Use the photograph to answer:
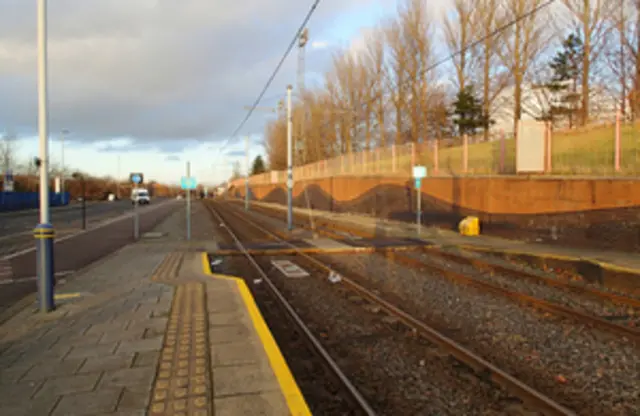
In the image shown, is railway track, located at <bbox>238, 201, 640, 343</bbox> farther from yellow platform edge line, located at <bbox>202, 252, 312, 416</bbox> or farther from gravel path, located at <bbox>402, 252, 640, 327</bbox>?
yellow platform edge line, located at <bbox>202, 252, 312, 416</bbox>

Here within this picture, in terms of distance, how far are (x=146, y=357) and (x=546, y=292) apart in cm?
751

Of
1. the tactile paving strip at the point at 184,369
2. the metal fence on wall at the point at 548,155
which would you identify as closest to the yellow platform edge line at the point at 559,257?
the metal fence on wall at the point at 548,155

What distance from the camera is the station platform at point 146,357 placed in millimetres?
3938

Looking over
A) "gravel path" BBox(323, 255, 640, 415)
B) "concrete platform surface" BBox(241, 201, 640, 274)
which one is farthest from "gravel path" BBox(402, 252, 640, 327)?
"concrete platform surface" BBox(241, 201, 640, 274)

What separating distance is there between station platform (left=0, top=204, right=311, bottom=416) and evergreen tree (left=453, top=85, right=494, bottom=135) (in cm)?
3404

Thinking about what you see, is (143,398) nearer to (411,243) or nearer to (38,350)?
(38,350)

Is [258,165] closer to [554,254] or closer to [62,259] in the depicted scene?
[62,259]

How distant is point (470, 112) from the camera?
127 feet

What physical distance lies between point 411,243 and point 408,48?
1244 inches

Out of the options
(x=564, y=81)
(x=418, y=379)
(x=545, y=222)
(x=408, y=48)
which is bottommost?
(x=418, y=379)

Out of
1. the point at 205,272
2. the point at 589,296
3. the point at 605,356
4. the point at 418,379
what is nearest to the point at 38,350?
the point at 418,379

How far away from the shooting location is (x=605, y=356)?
561 centimetres

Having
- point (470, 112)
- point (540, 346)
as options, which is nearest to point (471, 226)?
point (540, 346)

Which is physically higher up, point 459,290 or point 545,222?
point 545,222
